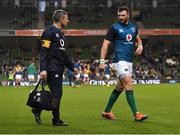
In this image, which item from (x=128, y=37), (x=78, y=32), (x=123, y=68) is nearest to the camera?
(x=123, y=68)

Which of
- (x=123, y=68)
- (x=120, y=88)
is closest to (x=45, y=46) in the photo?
(x=123, y=68)

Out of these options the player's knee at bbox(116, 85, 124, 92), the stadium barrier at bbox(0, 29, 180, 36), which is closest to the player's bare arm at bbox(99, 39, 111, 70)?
the player's knee at bbox(116, 85, 124, 92)

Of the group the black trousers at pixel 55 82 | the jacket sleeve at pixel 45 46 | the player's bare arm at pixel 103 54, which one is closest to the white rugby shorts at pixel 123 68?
the player's bare arm at pixel 103 54

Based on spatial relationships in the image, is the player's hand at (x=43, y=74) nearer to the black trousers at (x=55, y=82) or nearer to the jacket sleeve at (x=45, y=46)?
the jacket sleeve at (x=45, y=46)

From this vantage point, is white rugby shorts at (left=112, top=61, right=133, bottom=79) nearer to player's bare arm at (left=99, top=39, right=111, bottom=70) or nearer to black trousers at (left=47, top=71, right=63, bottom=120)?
player's bare arm at (left=99, top=39, right=111, bottom=70)

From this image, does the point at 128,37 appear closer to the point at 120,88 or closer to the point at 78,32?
the point at 120,88

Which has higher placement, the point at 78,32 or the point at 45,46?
the point at 45,46

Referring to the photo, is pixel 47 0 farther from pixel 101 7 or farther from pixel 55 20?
pixel 55 20

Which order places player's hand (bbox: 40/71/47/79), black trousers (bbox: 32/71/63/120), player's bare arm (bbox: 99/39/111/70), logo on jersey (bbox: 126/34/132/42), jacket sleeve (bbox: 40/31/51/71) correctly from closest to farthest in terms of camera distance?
player's hand (bbox: 40/71/47/79) → jacket sleeve (bbox: 40/31/51/71) → black trousers (bbox: 32/71/63/120) → player's bare arm (bbox: 99/39/111/70) → logo on jersey (bbox: 126/34/132/42)

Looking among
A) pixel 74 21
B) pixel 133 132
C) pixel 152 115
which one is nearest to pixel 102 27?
pixel 74 21

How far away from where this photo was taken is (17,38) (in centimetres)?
4966

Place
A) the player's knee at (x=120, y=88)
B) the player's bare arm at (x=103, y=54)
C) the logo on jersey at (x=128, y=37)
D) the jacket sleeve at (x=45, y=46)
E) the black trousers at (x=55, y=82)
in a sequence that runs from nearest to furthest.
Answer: the jacket sleeve at (x=45, y=46), the black trousers at (x=55, y=82), the player's bare arm at (x=103, y=54), the logo on jersey at (x=128, y=37), the player's knee at (x=120, y=88)

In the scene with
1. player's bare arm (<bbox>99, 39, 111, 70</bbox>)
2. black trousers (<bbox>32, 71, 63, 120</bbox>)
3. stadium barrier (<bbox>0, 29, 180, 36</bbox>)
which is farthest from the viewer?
stadium barrier (<bbox>0, 29, 180, 36</bbox>)

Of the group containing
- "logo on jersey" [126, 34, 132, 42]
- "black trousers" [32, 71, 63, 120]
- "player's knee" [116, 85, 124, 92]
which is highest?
"logo on jersey" [126, 34, 132, 42]
